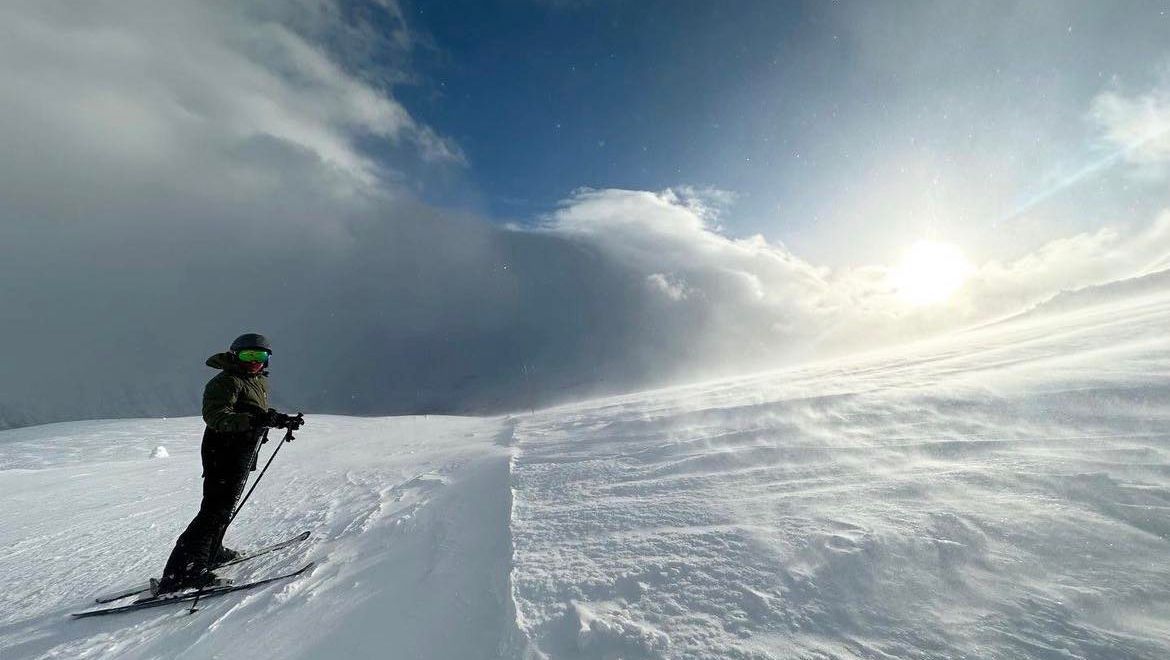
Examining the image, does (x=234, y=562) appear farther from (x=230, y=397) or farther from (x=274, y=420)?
Answer: (x=230, y=397)

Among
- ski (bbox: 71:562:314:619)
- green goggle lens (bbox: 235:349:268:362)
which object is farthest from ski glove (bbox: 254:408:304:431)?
ski (bbox: 71:562:314:619)

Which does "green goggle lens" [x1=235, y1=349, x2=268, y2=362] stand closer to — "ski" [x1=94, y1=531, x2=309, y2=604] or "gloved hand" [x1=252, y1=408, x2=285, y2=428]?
"gloved hand" [x1=252, y1=408, x2=285, y2=428]

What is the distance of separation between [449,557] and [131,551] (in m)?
4.40

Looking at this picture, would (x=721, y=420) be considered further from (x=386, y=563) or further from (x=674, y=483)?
(x=386, y=563)

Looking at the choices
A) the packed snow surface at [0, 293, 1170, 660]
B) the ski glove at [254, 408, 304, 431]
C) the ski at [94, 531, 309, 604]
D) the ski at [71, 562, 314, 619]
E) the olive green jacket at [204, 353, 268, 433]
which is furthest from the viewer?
the ski glove at [254, 408, 304, 431]

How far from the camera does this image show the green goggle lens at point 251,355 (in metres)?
4.62

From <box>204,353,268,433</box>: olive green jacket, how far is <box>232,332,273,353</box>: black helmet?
4.2 inches

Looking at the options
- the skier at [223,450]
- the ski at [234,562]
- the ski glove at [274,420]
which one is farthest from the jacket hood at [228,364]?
the ski at [234,562]

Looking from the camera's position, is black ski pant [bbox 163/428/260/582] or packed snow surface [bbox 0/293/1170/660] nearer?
packed snow surface [bbox 0/293/1170/660]

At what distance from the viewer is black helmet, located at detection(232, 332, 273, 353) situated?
4.63 m

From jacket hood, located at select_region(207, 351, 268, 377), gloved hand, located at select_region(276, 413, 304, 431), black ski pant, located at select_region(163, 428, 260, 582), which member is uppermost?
jacket hood, located at select_region(207, 351, 268, 377)

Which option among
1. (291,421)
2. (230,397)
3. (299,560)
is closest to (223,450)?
(230,397)

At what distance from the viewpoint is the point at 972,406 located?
536 cm

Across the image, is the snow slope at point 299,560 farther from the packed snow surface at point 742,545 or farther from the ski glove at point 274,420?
the ski glove at point 274,420
